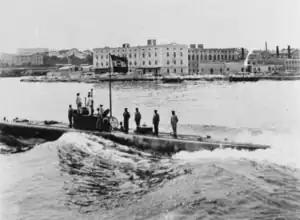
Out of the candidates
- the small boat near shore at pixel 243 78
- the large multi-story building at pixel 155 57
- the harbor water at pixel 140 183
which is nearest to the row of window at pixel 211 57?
the large multi-story building at pixel 155 57

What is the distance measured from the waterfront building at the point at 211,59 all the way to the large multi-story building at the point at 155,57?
12.9 m

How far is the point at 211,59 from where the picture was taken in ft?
397

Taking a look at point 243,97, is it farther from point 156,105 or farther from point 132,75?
point 132,75

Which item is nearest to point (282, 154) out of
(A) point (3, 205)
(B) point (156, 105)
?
(A) point (3, 205)

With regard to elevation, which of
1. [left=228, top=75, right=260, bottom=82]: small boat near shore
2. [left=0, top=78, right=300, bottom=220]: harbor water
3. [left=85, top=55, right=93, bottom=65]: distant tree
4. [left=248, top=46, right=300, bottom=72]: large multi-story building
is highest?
[left=85, top=55, right=93, bottom=65]: distant tree

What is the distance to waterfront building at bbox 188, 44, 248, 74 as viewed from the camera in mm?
112375

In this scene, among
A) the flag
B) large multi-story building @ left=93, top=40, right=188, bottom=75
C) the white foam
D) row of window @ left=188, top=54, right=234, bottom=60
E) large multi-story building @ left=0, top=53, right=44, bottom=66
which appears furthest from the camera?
row of window @ left=188, top=54, right=234, bottom=60

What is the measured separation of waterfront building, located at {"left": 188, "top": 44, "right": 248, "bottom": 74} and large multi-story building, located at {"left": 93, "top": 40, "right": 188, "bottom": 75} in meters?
12.9

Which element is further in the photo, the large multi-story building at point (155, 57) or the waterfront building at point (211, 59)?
the waterfront building at point (211, 59)

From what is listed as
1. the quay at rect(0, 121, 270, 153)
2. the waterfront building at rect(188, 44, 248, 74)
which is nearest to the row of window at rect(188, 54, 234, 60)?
the waterfront building at rect(188, 44, 248, 74)

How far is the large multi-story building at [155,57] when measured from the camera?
9944cm

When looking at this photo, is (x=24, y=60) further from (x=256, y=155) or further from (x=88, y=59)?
(x=256, y=155)

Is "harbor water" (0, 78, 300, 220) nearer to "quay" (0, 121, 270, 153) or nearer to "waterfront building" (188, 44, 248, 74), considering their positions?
"quay" (0, 121, 270, 153)

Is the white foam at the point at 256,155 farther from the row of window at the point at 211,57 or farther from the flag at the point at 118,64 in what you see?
the row of window at the point at 211,57
